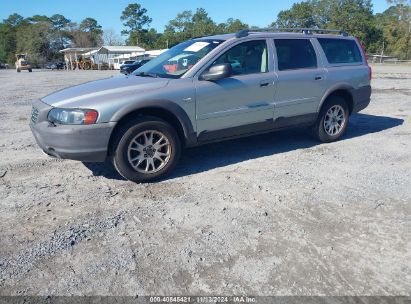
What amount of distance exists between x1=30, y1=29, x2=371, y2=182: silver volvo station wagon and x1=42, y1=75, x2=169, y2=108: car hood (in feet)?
0.04

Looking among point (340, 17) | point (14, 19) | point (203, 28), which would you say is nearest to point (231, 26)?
point (203, 28)

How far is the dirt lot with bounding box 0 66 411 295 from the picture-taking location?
2.73m

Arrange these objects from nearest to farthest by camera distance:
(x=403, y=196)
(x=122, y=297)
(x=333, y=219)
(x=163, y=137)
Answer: (x=122, y=297) → (x=333, y=219) → (x=403, y=196) → (x=163, y=137)

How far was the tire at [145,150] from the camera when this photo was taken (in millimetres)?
4359

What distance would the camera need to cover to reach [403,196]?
13.6ft

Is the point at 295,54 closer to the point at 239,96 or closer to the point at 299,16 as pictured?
the point at 239,96

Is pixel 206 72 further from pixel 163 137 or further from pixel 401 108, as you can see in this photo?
pixel 401 108

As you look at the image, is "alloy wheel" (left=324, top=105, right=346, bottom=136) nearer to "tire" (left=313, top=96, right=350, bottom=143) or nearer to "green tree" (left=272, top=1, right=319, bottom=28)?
"tire" (left=313, top=96, right=350, bottom=143)

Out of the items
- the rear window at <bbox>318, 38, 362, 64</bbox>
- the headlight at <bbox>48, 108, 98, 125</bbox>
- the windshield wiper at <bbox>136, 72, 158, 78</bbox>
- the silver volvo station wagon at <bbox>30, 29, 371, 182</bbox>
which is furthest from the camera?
the rear window at <bbox>318, 38, 362, 64</bbox>

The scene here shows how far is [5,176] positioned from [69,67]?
2738 inches

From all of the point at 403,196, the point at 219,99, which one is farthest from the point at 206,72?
the point at 403,196

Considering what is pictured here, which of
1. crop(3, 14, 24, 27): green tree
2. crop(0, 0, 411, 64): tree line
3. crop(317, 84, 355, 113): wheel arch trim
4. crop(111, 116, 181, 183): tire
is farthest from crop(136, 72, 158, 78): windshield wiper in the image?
crop(3, 14, 24, 27): green tree

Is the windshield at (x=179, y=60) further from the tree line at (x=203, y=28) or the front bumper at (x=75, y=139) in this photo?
the tree line at (x=203, y=28)

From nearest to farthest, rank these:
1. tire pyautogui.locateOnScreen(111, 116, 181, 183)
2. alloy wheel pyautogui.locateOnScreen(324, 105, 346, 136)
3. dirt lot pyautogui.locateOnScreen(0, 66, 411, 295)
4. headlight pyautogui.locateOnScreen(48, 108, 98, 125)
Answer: dirt lot pyautogui.locateOnScreen(0, 66, 411, 295), headlight pyautogui.locateOnScreen(48, 108, 98, 125), tire pyautogui.locateOnScreen(111, 116, 181, 183), alloy wheel pyautogui.locateOnScreen(324, 105, 346, 136)
